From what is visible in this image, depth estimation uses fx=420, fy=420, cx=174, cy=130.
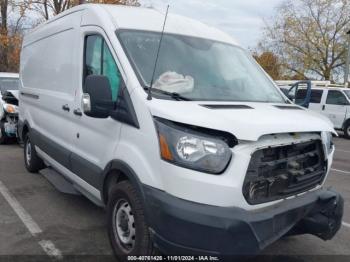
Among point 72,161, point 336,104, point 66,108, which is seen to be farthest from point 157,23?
point 336,104

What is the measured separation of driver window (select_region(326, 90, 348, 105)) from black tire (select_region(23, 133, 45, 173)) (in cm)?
1319

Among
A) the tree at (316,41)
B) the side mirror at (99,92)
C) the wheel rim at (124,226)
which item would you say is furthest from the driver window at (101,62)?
the tree at (316,41)

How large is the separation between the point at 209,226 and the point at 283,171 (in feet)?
2.65

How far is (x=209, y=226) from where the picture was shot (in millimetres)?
2871

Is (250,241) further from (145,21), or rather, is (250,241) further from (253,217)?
(145,21)

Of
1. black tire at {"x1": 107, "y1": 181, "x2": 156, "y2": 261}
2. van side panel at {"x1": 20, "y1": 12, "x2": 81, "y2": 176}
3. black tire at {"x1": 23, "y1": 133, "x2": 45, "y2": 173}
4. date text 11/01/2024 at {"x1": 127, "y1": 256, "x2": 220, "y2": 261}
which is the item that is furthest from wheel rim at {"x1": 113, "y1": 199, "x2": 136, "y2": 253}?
black tire at {"x1": 23, "y1": 133, "x2": 45, "y2": 173}

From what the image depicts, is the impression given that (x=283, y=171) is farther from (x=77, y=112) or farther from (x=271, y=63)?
(x=271, y=63)

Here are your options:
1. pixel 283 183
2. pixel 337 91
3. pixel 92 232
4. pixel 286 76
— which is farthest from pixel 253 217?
pixel 286 76

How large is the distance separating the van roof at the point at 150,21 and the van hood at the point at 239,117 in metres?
1.13

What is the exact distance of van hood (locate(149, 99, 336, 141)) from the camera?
295 centimetres

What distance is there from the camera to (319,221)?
11.5ft

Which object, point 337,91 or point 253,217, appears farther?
point 337,91

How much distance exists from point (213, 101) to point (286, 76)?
34072 millimetres

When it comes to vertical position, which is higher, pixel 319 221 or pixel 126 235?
pixel 319 221
